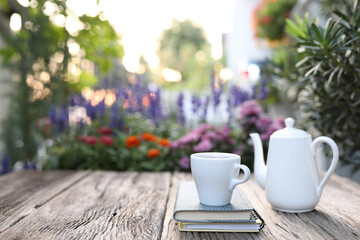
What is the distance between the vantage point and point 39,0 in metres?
2.30

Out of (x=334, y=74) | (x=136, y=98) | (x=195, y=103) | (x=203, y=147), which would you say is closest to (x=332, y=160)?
(x=334, y=74)

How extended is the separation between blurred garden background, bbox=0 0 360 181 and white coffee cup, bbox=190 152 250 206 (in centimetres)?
56

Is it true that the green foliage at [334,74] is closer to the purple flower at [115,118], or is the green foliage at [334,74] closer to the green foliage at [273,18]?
the purple flower at [115,118]

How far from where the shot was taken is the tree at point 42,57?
92.8 inches

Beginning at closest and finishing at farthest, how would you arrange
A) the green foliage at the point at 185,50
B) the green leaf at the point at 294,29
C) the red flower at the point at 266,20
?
the green leaf at the point at 294,29
the red flower at the point at 266,20
the green foliage at the point at 185,50

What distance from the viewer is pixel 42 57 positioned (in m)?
2.50

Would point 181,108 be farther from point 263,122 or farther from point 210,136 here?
point 263,122

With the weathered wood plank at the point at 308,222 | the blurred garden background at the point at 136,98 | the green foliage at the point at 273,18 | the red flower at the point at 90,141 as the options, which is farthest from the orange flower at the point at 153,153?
the green foliage at the point at 273,18

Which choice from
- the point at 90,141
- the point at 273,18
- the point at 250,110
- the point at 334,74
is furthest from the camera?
the point at 273,18

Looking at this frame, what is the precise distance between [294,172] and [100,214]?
0.45 metres

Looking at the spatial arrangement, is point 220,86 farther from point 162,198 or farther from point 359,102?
point 162,198

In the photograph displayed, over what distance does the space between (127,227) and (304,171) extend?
400 mm

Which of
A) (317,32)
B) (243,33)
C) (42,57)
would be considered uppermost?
(243,33)

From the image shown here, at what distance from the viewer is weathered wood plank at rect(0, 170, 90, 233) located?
2.52ft
